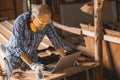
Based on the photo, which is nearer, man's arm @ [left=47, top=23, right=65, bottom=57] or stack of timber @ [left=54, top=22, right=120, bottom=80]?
man's arm @ [left=47, top=23, right=65, bottom=57]

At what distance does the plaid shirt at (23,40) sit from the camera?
2.36 metres

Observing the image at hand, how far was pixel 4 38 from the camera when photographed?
4184mm

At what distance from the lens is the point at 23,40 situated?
2.40 metres

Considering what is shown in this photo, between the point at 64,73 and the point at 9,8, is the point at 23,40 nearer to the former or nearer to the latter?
the point at 64,73

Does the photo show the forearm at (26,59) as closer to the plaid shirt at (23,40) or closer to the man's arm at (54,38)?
the plaid shirt at (23,40)

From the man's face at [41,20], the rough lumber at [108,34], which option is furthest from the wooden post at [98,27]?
the man's face at [41,20]

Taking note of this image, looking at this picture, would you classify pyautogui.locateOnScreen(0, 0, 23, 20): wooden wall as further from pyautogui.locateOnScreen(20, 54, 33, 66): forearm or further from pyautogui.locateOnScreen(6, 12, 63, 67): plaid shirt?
pyautogui.locateOnScreen(20, 54, 33, 66): forearm

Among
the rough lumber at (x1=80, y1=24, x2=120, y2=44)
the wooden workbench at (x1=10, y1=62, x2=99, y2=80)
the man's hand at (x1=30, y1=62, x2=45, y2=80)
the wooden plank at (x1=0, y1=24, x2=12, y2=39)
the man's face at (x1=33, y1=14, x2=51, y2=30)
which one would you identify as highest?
the man's face at (x1=33, y1=14, x2=51, y2=30)

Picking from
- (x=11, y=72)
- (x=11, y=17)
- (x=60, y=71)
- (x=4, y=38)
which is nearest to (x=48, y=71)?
(x=60, y=71)

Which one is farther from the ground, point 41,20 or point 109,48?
point 41,20

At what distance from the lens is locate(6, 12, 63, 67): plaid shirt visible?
93.0 inches

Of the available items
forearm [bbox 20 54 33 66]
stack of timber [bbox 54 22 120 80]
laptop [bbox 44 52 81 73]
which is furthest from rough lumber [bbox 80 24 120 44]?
forearm [bbox 20 54 33 66]

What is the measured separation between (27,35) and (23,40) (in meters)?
0.06

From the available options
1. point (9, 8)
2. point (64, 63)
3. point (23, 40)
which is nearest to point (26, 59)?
point (23, 40)
